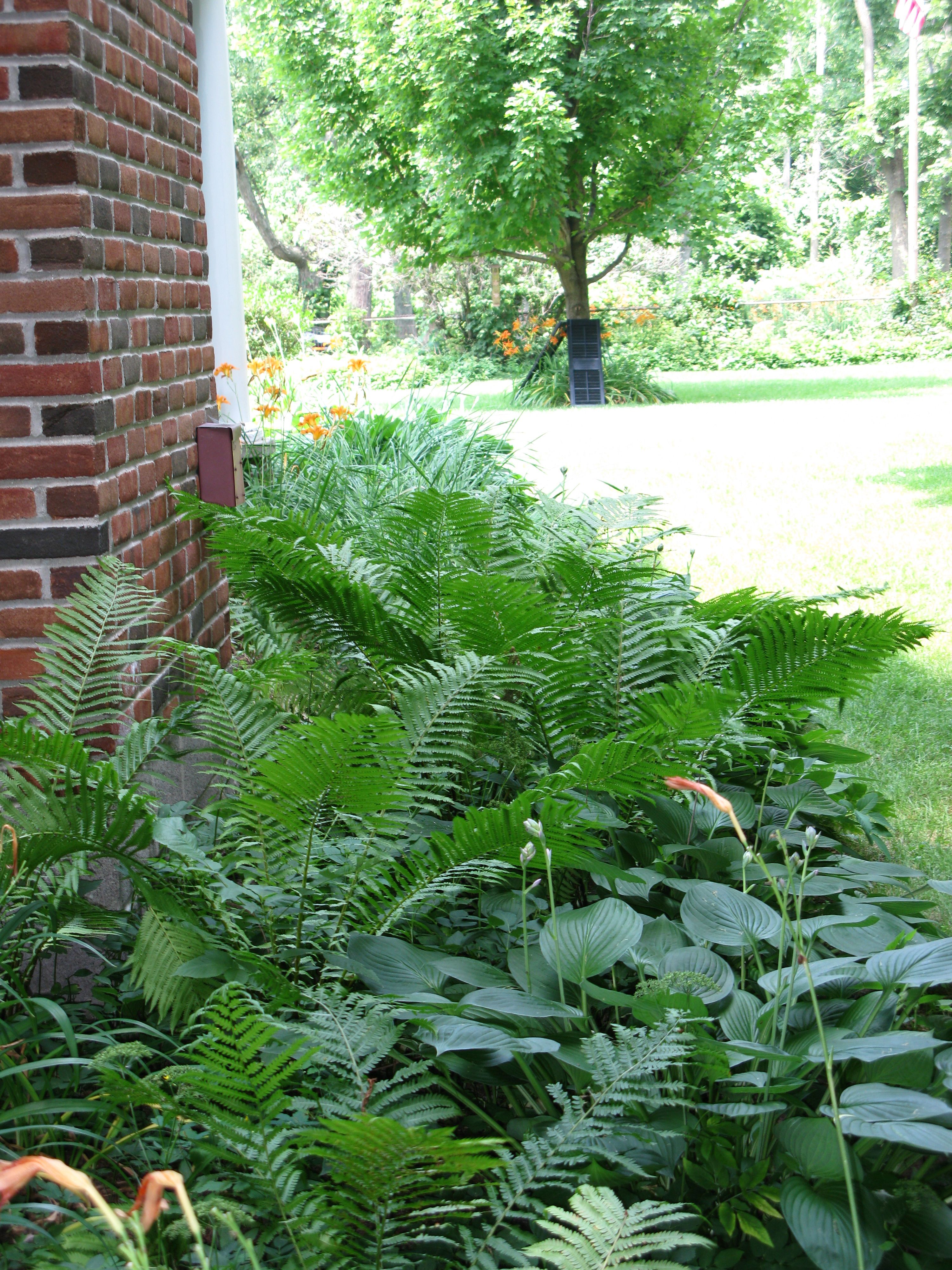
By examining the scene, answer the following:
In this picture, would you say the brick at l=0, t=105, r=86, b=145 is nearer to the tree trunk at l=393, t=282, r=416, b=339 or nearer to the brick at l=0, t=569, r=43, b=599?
the brick at l=0, t=569, r=43, b=599

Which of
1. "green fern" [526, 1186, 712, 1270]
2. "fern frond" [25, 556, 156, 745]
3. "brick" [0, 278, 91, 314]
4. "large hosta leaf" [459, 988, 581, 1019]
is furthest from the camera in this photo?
"brick" [0, 278, 91, 314]

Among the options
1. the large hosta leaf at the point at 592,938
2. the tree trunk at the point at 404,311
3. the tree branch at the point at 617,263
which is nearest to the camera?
the large hosta leaf at the point at 592,938

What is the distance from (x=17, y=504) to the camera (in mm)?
1903

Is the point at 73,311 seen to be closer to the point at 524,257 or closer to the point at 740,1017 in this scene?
the point at 740,1017

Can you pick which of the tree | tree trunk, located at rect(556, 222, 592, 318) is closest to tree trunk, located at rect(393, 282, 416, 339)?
the tree

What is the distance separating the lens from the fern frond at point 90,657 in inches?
69.2

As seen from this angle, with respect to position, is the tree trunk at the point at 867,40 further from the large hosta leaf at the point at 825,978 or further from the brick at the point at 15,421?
the large hosta leaf at the point at 825,978

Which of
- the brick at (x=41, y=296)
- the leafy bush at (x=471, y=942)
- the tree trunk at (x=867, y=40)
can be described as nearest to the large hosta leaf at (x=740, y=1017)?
the leafy bush at (x=471, y=942)

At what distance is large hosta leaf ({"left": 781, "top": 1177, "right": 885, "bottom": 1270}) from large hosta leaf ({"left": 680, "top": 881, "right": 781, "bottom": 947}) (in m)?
0.37

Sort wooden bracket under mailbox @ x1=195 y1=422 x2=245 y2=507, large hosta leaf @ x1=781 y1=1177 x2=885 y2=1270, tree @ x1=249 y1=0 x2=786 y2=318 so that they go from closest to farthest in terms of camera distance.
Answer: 1. large hosta leaf @ x1=781 y1=1177 x2=885 y2=1270
2. wooden bracket under mailbox @ x1=195 y1=422 x2=245 y2=507
3. tree @ x1=249 y1=0 x2=786 y2=318

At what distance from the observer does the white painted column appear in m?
4.00

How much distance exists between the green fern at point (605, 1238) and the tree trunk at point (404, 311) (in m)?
23.1

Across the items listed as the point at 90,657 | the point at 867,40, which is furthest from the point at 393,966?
the point at 867,40

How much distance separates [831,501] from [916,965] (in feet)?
18.6
